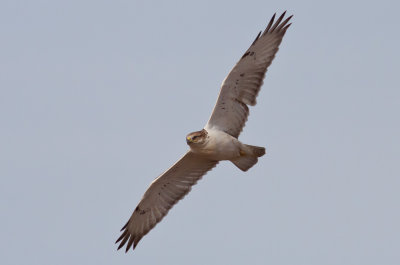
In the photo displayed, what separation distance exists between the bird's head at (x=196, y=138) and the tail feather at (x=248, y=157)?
941mm

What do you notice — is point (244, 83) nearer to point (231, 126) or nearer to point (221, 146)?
point (231, 126)

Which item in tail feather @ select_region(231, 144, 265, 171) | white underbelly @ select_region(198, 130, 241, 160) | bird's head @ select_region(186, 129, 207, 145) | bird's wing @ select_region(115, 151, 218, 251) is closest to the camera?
bird's head @ select_region(186, 129, 207, 145)

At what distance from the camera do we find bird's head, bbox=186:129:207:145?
14.5 meters

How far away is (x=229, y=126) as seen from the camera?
50.3 feet

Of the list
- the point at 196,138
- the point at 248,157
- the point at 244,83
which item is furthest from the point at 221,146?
the point at 244,83

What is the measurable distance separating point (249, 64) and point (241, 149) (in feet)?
5.06

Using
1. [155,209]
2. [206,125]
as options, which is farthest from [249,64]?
[155,209]

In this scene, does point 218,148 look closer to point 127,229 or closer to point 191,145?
point 191,145

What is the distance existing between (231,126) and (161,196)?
2005 millimetres

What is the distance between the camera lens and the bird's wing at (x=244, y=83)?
15086 mm

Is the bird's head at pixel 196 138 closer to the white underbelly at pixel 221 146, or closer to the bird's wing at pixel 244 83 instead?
the white underbelly at pixel 221 146

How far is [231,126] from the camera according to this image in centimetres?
1534

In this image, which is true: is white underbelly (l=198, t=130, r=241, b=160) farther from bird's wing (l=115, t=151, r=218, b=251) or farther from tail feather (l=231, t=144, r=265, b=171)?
bird's wing (l=115, t=151, r=218, b=251)

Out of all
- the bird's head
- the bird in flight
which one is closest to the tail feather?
the bird in flight
